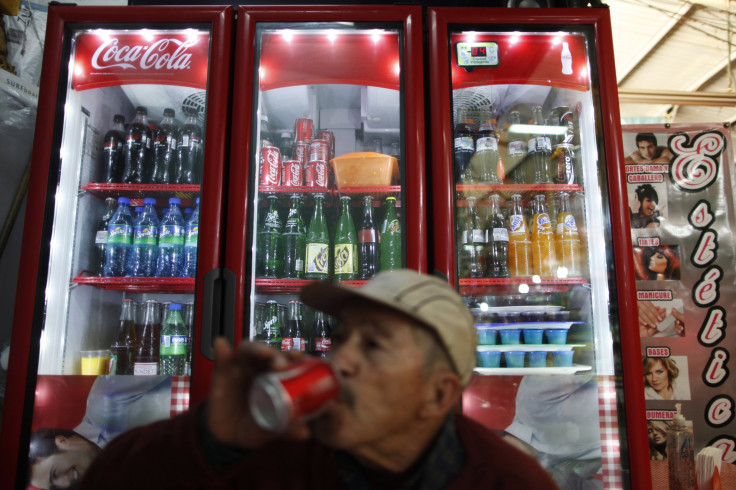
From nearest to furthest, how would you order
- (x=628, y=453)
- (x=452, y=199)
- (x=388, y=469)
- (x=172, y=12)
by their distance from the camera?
(x=388, y=469) < (x=628, y=453) < (x=452, y=199) < (x=172, y=12)

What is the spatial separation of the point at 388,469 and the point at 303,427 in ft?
0.76

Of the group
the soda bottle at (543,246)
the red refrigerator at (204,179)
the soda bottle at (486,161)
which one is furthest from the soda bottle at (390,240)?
the soda bottle at (543,246)

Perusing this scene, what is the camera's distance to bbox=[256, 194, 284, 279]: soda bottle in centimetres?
255

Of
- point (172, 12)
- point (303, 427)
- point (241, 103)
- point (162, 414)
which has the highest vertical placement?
point (172, 12)

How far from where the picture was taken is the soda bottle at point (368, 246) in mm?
2602

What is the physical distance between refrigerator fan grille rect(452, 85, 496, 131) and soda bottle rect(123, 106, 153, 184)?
1.53m

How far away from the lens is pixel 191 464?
0.85 metres

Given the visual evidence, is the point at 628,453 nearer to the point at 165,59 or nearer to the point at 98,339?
the point at 98,339

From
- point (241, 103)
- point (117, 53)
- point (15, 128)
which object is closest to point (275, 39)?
point (241, 103)

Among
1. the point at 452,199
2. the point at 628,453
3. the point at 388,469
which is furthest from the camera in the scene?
the point at 452,199

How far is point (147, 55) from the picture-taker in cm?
229

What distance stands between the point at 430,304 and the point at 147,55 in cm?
202

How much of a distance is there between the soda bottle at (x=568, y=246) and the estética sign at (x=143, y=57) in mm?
1761

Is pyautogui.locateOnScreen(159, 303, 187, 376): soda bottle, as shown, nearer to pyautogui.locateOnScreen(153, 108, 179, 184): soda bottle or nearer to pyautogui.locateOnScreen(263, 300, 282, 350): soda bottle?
pyautogui.locateOnScreen(263, 300, 282, 350): soda bottle
